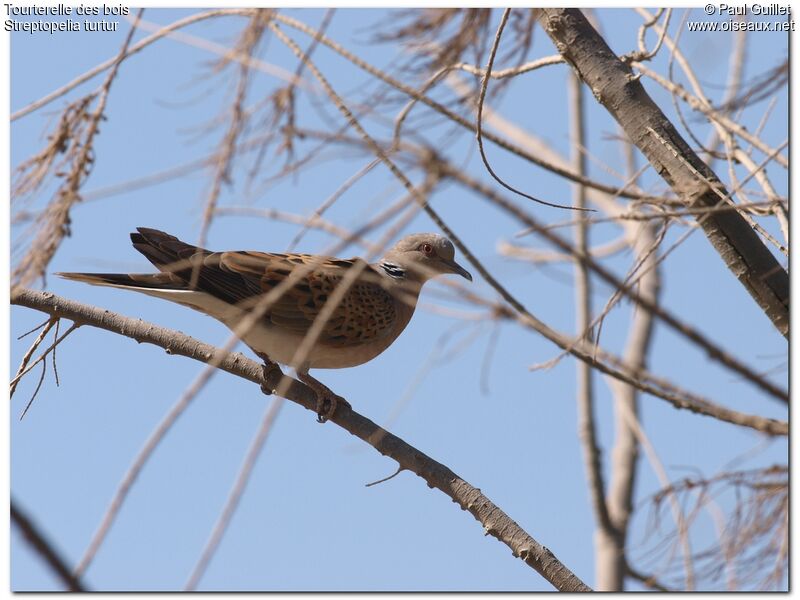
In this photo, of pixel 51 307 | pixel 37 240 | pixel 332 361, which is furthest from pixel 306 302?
pixel 37 240

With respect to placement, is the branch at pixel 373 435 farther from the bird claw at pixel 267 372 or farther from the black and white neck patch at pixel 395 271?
the black and white neck patch at pixel 395 271

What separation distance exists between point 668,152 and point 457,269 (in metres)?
2.48

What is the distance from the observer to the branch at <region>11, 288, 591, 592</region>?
321 centimetres

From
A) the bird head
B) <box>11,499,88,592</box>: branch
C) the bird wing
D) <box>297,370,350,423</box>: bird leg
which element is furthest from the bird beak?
<box>11,499,88,592</box>: branch

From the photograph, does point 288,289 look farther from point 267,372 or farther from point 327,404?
point 327,404

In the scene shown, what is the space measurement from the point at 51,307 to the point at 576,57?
212cm

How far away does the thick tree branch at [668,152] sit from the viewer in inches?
126

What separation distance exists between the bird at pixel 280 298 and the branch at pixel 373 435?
22 cm

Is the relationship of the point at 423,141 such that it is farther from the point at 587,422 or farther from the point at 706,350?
the point at 587,422

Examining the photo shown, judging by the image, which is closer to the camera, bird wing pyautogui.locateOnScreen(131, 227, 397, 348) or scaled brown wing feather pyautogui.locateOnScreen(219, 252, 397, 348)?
bird wing pyautogui.locateOnScreen(131, 227, 397, 348)

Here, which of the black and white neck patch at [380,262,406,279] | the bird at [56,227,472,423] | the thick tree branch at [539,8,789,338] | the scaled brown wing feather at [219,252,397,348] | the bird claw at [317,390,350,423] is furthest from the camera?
the black and white neck patch at [380,262,406,279]

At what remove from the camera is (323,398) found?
4.37m

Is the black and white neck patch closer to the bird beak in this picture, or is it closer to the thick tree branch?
the bird beak

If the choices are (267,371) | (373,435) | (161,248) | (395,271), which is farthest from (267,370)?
(395,271)
